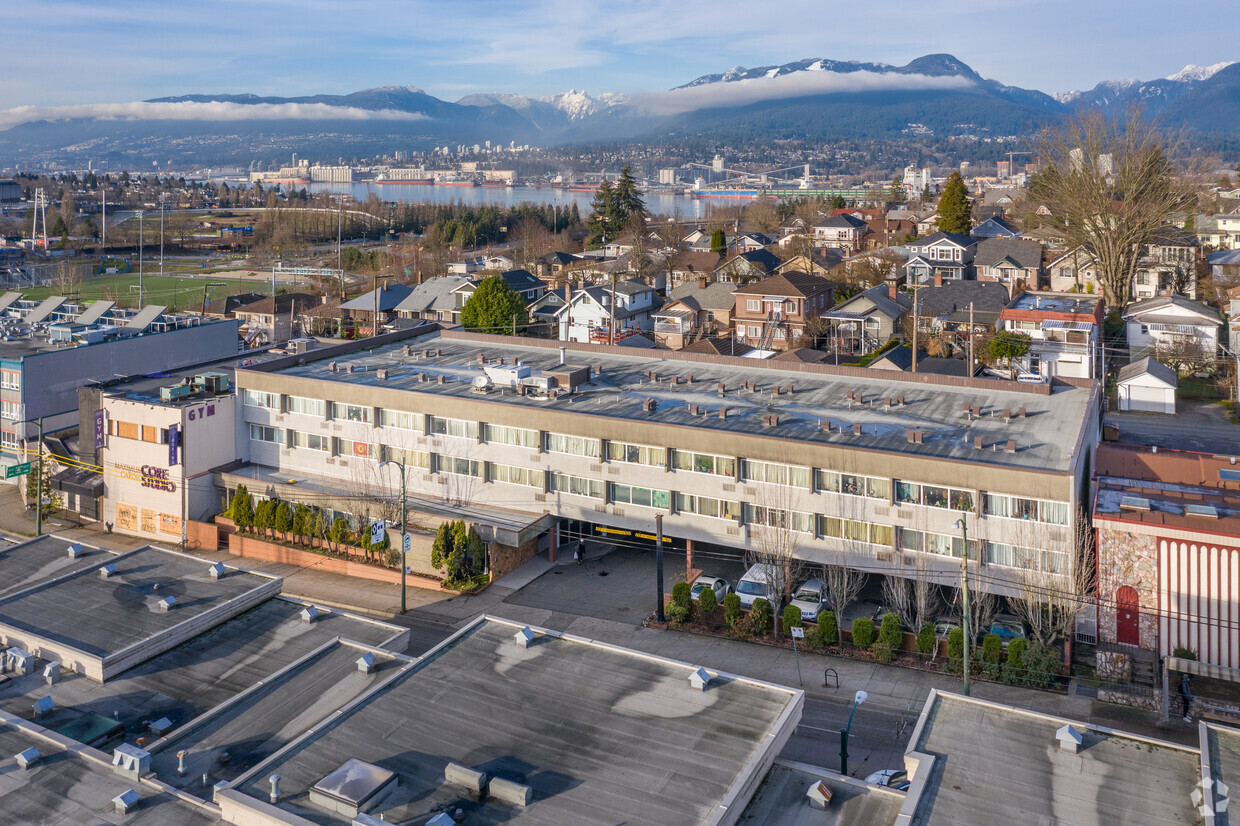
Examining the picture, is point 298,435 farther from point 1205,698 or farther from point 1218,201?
point 1218,201

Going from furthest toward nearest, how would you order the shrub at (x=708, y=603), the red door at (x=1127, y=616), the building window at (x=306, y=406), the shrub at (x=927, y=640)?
1. the building window at (x=306, y=406)
2. the shrub at (x=708, y=603)
3. the shrub at (x=927, y=640)
4. the red door at (x=1127, y=616)

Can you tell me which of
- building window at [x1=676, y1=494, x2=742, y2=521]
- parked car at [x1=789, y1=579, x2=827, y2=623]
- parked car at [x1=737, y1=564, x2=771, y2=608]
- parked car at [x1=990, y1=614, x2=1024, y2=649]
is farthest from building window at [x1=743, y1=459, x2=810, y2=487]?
parked car at [x1=990, y1=614, x2=1024, y2=649]

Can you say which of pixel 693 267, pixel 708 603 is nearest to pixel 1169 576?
pixel 708 603

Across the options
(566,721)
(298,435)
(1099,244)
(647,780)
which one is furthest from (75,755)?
(1099,244)

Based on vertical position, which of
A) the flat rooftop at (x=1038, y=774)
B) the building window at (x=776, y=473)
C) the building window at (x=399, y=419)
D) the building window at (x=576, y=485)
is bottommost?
the flat rooftop at (x=1038, y=774)

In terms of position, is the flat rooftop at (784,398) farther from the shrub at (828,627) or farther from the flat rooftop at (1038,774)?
the flat rooftop at (1038,774)

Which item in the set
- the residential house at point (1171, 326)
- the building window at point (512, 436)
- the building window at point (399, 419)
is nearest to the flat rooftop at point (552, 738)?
the building window at point (512, 436)

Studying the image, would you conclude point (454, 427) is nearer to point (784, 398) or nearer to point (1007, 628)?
point (784, 398)
